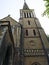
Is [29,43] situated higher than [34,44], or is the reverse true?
[29,43]

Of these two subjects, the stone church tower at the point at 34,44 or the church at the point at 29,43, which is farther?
the stone church tower at the point at 34,44

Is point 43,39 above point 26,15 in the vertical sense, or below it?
below

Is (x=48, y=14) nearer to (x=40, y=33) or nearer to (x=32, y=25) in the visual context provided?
(x=40, y=33)

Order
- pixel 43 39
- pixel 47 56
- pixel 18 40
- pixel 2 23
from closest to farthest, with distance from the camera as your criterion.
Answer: pixel 2 23 → pixel 47 56 → pixel 18 40 → pixel 43 39

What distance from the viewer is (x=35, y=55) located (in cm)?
2269

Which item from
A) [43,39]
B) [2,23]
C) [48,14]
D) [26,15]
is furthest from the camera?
[26,15]

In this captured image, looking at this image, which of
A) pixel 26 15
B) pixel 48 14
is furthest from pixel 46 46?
pixel 48 14

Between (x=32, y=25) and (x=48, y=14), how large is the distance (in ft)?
67.8

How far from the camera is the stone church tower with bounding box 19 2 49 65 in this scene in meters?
22.2

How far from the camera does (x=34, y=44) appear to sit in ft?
82.6

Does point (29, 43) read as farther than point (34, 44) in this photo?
Yes

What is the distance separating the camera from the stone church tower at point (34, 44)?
22.2 metres

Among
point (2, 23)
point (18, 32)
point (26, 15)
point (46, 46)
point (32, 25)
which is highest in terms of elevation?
point (26, 15)

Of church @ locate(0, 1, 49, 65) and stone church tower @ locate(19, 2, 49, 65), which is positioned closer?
church @ locate(0, 1, 49, 65)
